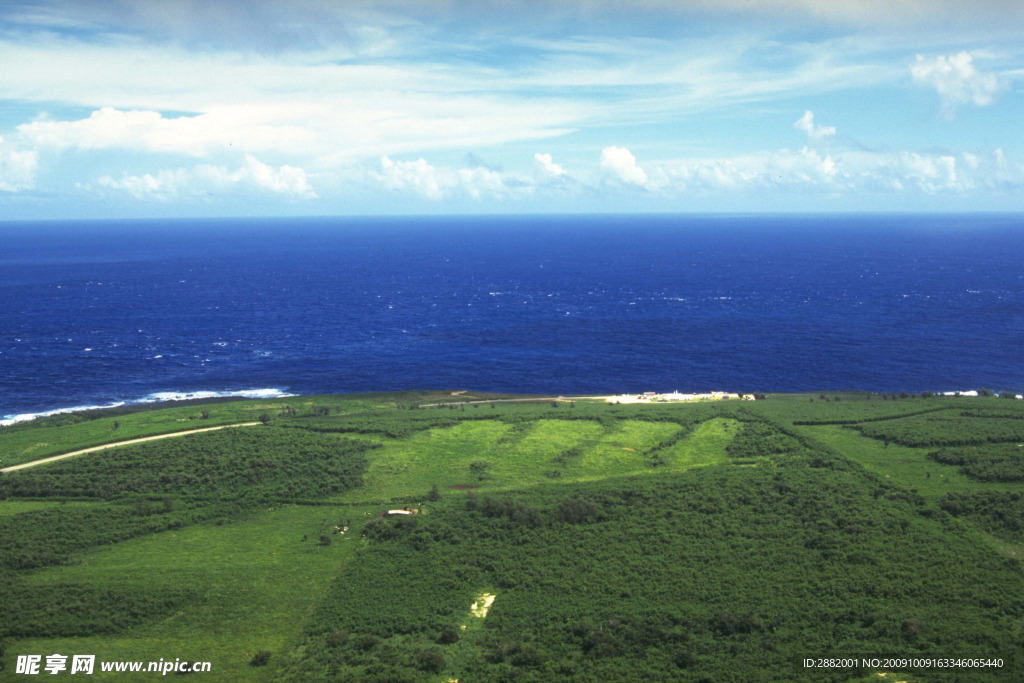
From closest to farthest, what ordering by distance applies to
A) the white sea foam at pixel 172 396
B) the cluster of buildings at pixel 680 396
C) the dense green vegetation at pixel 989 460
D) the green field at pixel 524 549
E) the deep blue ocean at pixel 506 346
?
the green field at pixel 524 549 → the dense green vegetation at pixel 989 460 → the white sea foam at pixel 172 396 → the cluster of buildings at pixel 680 396 → the deep blue ocean at pixel 506 346

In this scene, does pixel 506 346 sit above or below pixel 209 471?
above

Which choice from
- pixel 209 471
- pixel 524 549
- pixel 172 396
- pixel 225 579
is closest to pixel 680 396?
pixel 524 549

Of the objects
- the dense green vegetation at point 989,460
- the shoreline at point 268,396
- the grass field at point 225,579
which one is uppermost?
the dense green vegetation at point 989,460

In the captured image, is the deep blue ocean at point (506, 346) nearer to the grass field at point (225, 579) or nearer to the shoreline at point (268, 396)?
the shoreline at point (268, 396)

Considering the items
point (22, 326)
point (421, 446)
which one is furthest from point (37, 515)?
point (22, 326)

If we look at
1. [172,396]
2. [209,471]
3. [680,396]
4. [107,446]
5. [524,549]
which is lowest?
[172,396]

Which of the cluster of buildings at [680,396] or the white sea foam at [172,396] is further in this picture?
the cluster of buildings at [680,396]


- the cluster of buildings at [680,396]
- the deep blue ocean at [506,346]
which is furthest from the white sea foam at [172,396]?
the cluster of buildings at [680,396]

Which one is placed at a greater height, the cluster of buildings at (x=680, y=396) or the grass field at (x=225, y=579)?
the cluster of buildings at (x=680, y=396)

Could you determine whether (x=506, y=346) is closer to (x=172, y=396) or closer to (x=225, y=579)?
(x=172, y=396)
